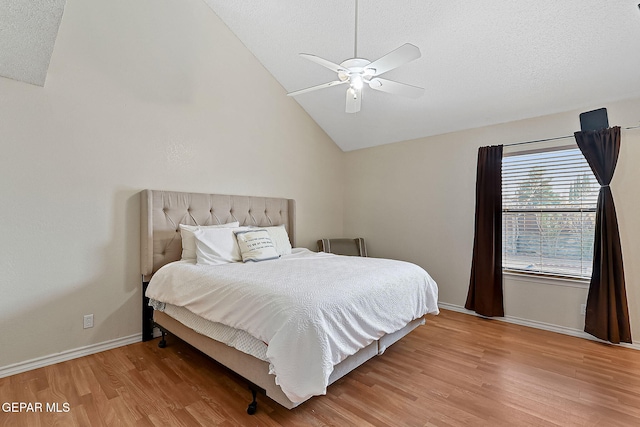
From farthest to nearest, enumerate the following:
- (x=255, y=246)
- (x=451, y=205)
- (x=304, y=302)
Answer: (x=451, y=205)
(x=255, y=246)
(x=304, y=302)

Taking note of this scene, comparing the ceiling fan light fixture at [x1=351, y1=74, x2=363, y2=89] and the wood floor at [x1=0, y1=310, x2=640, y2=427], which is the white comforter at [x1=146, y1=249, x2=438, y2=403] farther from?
the ceiling fan light fixture at [x1=351, y1=74, x2=363, y2=89]

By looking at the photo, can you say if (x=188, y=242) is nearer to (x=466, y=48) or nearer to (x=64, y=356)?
(x=64, y=356)

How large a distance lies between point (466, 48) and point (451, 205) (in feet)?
5.85

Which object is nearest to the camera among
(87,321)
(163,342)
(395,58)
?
(395,58)

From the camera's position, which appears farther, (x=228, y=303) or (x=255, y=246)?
(x=255, y=246)

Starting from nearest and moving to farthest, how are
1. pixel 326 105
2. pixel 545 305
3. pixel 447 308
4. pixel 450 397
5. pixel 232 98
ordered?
1. pixel 450 397
2. pixel 545 305
3. pixel 232 98
4. pixel 447 308
5. pixel 326 105

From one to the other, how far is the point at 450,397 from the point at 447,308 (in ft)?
6.78

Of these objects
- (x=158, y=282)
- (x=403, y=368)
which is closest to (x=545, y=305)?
(x=403, y=368)

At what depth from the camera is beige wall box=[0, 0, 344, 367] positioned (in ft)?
7.52

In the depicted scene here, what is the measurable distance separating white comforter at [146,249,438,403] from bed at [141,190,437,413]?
1 centimetres

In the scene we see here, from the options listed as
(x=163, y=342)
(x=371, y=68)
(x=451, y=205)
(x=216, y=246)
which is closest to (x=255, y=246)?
(x=216, y=246)

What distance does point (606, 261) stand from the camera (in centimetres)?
279

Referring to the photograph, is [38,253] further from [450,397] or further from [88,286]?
[450,397]

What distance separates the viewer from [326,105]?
4.17m
